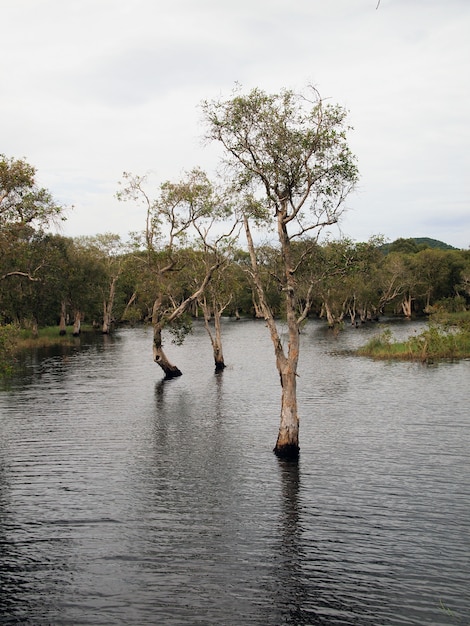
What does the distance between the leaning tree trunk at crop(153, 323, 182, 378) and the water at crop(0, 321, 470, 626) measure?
11.2 meters

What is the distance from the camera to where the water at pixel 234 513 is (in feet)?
47.7

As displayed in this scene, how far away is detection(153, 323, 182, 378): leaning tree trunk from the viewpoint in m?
54.2

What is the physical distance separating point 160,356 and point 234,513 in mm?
37563

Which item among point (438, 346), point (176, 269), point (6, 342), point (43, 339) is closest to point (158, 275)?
point (176, 269)

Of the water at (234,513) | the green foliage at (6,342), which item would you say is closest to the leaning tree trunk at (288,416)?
the water at (234,513)

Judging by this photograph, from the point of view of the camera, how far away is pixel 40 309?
96.4 meters

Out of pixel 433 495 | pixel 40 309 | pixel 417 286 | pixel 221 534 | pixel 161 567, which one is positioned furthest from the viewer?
pixel 417 286

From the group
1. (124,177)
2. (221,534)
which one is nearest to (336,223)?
(221,534)

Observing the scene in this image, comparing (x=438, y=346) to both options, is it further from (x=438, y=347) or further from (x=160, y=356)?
(x=160, y=356)

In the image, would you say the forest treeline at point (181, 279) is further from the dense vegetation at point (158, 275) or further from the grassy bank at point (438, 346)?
the grassy bank at point (438, 346)

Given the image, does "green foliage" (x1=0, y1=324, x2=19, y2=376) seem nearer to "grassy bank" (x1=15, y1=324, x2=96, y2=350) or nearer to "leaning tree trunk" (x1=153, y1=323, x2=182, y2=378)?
"leaning tree trunk" (x1=153, y1=323, x2=182, y2=378)

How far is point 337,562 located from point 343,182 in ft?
57.8

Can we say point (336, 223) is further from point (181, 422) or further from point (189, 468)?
point (181, 422)

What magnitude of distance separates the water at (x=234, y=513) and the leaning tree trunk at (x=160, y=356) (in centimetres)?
1118
